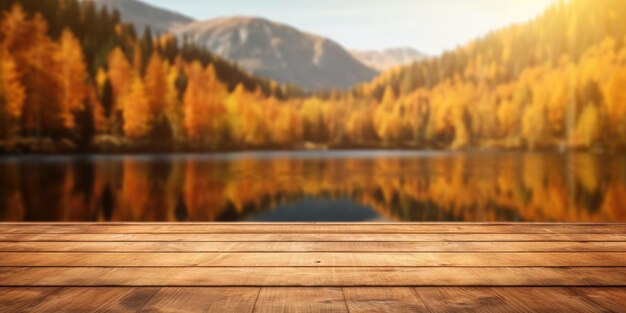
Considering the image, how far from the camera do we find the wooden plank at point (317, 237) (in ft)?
6.14

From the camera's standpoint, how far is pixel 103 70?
1878 cm

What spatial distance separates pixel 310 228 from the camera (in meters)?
2.07

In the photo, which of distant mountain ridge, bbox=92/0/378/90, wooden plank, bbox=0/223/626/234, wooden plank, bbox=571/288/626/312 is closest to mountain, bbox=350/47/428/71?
distant mountain ridge, bbox=92/0/378/90

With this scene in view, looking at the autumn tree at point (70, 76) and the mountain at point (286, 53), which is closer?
the autumn tree at point (70, 76)

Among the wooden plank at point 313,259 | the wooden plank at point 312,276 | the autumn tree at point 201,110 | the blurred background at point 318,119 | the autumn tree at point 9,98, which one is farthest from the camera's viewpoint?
the autumn tree at point 201,110

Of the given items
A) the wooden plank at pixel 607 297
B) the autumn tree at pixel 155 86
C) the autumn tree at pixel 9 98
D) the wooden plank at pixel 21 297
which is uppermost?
the autumn tree at pixel 155 86

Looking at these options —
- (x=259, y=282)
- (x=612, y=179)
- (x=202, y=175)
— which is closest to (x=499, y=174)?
(x=612, y=179)

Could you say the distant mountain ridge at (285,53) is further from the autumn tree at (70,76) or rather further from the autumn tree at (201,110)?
the autumn tree at (70,76)

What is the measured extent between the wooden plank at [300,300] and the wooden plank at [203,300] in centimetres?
3

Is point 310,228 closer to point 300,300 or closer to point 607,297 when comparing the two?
point 300,300

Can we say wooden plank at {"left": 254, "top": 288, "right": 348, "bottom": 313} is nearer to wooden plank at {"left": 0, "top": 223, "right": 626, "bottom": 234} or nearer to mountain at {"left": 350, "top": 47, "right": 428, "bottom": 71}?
wooden plank at {"left": 0, "top": 223, "right": 626, "bottom": 234}

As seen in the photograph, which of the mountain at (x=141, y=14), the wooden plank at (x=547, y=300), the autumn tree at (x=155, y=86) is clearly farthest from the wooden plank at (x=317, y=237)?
the mountain at (x=141, y=14)

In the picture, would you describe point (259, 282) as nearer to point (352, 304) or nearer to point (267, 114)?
point (352, 304)

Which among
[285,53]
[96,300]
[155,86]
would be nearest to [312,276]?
[96,300]
